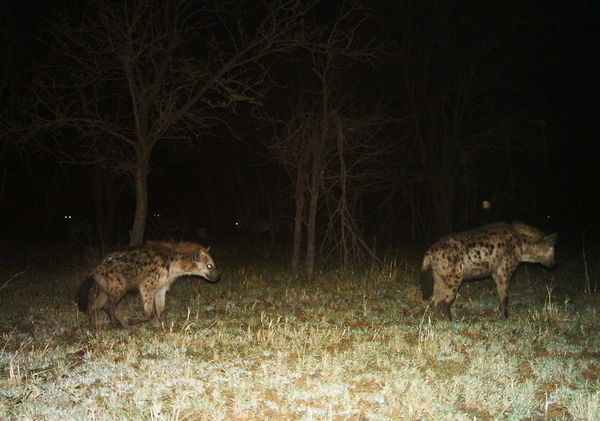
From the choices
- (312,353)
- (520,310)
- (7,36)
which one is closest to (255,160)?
(7,36)

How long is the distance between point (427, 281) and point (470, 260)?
2.43 feet

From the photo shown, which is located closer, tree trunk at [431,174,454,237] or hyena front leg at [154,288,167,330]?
hyena front leg at [154,288,167,330]

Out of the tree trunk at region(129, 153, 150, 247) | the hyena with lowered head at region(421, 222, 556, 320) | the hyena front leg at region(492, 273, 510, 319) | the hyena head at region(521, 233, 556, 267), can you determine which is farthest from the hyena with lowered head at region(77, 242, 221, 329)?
the hyena head at region(521, 233, 556, 267)

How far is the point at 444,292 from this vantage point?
27.1ft

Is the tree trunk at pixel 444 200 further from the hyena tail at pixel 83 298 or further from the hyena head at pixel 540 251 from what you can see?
the hyena tail at pixel 83 298

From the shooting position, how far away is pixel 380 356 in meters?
5.89

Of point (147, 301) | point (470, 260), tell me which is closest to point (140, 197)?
point (147, 301)

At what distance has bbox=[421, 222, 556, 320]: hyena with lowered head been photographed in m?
8.23

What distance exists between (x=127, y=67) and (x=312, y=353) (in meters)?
7.38

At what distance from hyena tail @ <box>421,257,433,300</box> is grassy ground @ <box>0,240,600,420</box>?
344mm

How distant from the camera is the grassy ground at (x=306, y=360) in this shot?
4527 mm

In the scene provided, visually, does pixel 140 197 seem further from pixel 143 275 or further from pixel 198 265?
pixel 143 275

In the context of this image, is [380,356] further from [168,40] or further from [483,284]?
[168,40]

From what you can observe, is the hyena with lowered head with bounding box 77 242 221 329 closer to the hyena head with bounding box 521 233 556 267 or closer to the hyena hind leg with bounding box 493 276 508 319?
the hyena hind leg with bounding box 493 276 508 319
